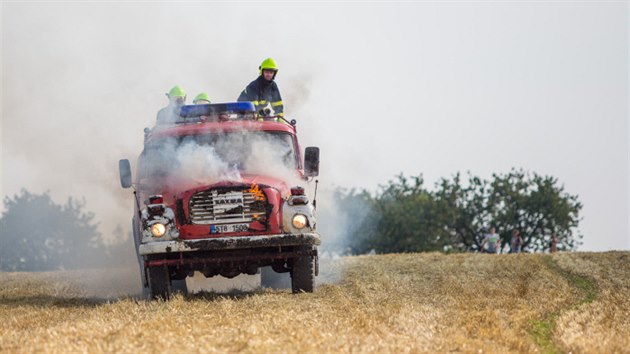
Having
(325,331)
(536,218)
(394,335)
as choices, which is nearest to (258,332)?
(325,331)

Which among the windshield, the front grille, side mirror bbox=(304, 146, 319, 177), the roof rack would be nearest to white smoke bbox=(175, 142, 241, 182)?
the windshield

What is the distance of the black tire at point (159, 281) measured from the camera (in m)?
16.1

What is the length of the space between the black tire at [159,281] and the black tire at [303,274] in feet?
6.22

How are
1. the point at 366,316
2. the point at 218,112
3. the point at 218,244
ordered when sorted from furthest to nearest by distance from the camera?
the point at 218,112, the point at 218,244, the point at 366,316

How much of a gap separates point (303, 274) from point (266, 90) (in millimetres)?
4501

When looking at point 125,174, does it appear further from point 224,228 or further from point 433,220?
point 433,220

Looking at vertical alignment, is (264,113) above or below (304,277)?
above

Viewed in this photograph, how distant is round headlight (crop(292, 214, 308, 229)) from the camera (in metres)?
16.0

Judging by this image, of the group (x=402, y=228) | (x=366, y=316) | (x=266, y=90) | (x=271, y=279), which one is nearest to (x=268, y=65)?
(x=266, y=90)

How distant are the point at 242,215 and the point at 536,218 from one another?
219 feet

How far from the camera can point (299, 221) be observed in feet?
52.4

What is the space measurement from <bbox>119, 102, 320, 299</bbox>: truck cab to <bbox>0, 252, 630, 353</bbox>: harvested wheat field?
591mm

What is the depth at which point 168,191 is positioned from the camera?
54.1 ft

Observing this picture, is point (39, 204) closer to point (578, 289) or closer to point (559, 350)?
point (578, 289)
